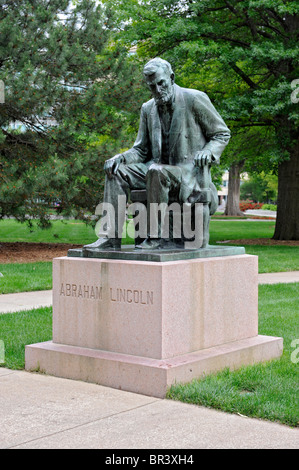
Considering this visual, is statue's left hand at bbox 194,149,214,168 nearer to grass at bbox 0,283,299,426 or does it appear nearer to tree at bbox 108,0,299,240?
grass at bbox 0,283,299,426

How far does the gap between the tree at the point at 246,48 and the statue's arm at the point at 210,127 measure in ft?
38.7

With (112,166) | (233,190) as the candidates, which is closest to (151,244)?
(112,166)

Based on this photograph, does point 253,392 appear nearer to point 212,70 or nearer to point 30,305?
point 30,305

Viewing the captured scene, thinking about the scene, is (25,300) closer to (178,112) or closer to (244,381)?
(178,112)

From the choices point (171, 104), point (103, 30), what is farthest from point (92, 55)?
point (171, 104)

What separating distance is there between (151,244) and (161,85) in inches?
56.5

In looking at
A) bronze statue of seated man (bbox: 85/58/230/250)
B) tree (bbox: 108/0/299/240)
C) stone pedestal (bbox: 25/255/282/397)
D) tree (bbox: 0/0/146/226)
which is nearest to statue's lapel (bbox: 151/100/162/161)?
bronze statue of seated man (bbox: 85/58/230/250)

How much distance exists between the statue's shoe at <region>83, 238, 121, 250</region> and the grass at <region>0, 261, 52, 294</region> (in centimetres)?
484

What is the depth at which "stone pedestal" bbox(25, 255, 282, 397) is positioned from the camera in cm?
521

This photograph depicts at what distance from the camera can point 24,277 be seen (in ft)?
38.6

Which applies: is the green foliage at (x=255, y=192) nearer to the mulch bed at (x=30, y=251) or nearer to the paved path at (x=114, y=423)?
the mulch bed at (x=30, y=251)

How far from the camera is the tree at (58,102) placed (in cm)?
1548

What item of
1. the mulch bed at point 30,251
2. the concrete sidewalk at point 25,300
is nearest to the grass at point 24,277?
the concrete sidewalk at point 25,300
